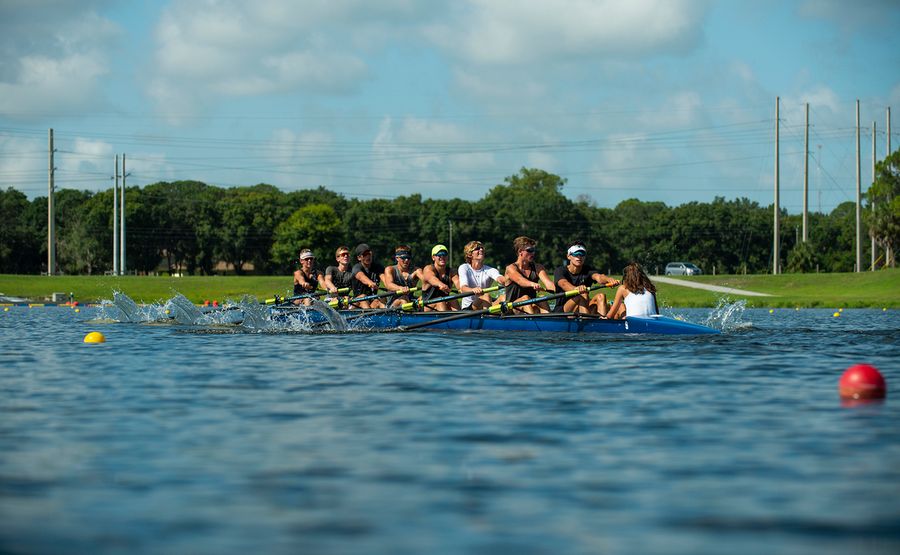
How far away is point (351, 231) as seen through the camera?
331ft

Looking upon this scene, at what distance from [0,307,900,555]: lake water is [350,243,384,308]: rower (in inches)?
333

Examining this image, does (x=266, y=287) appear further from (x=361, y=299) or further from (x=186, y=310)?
(x=361, y=299)

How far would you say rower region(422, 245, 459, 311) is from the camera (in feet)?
66.8

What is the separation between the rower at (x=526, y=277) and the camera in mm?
18281

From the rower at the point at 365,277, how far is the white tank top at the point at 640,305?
6137 mm

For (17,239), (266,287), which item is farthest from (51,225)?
(17,239)

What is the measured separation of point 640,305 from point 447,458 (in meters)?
10.6

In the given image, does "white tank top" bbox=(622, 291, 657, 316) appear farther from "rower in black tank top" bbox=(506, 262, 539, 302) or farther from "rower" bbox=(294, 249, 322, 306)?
"rower" bbox=(294, 249, 322, 306)

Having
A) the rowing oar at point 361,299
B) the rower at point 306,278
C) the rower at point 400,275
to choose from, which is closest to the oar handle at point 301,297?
the rower at point 306,278

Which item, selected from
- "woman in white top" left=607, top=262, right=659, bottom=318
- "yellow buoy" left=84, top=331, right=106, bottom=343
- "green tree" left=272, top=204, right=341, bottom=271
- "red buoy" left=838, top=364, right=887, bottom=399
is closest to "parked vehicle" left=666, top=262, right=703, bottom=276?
"green tree" left=272, top=204, right=341, bottom=271

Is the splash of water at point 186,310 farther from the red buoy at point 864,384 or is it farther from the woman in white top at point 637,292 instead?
the red buoy at point 864,384

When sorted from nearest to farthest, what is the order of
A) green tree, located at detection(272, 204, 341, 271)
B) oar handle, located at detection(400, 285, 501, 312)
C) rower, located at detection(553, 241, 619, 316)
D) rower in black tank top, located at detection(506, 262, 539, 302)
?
rower, located at detection(553, 241, 619, 316) < rower in black tank top, located at detection(506, 262, 539, 302) < oar handle, located at detection(400, 285, 501, 312) < green tree, located at detection(272, 204, 341, 271)

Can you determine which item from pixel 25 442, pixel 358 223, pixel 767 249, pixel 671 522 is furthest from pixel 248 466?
pixel 767 249

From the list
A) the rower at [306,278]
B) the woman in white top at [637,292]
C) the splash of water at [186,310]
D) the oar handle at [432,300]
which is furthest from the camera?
the splash of water at [186,310]
